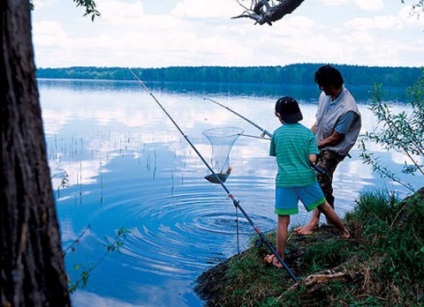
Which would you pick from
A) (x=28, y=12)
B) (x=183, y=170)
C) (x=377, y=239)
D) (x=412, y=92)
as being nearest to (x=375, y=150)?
(x=183, y=170)

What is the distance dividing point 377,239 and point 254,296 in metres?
1.26

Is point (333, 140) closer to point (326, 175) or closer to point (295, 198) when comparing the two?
point (326, 175)

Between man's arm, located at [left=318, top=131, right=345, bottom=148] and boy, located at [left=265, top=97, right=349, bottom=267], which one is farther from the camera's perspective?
man's arm, located at [left=318, top=131, right=345, bottom=148]

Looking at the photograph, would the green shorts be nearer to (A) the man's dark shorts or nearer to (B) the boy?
(B) the boy

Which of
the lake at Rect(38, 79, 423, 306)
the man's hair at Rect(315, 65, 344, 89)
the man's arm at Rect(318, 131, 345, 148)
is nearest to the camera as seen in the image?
the man's hair at Rect(315, 65, 344, 89)

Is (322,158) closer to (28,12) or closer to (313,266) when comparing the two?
(313,266)

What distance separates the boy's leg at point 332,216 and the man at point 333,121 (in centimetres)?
63

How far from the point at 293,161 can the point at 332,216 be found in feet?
2.62

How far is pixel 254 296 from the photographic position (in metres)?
4.80

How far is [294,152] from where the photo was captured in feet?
15.7

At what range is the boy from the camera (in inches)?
189

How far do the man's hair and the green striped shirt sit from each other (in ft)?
2.72

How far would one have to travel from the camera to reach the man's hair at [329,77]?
5336mm

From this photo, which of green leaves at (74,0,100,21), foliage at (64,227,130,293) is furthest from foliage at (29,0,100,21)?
foliage at (64,227,130,293)
